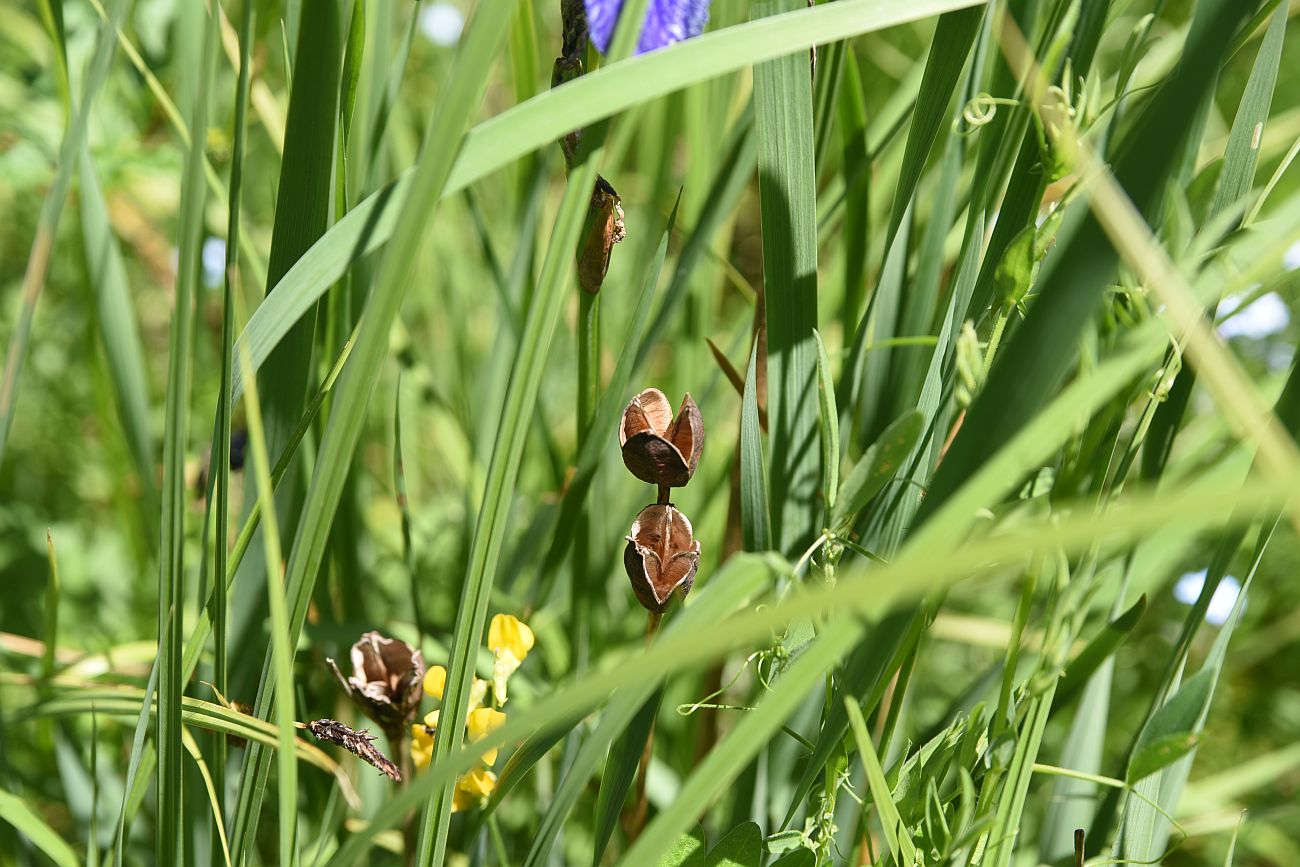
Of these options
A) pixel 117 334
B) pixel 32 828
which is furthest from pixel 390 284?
pixel 117 334

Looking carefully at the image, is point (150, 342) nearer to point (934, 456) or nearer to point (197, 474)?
point (197, 474)

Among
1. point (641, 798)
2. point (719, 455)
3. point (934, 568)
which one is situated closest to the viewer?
point (934, 568)

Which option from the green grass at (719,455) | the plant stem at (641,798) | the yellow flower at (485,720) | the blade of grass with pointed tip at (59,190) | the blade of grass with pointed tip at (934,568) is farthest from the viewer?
the plant stem at (641,798)

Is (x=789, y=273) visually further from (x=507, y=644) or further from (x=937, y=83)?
(x=507, y=644)

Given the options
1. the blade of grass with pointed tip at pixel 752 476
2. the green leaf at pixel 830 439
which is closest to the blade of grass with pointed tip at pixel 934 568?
the green leaf at pixel 830 439

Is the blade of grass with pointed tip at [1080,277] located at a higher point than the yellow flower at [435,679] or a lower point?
higher

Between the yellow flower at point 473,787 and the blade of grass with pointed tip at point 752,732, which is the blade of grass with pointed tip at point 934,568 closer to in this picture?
the blade of grass with pointed tip at point 752,732

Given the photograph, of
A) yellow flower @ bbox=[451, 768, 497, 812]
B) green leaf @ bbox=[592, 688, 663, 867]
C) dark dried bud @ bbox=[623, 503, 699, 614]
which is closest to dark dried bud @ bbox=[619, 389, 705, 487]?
dark dried bud @ bbox=[623, 503, 699, 614]
